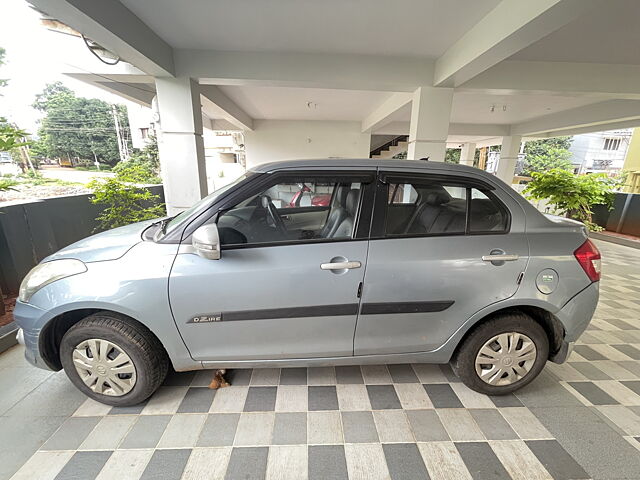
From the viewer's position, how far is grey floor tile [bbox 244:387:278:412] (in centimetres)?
187

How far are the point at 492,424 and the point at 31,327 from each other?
2986mm

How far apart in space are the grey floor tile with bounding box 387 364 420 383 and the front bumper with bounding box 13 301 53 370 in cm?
242

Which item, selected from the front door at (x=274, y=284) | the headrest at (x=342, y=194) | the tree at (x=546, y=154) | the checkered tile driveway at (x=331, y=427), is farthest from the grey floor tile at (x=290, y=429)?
the tree at (x=546, y=154)

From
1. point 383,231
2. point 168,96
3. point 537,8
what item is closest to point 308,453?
point 383,231

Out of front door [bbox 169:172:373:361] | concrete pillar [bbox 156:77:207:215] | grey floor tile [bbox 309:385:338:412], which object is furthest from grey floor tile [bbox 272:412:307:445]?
concrete pillar [bbox 156:77:207:215]

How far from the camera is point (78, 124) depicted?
20.1 metres

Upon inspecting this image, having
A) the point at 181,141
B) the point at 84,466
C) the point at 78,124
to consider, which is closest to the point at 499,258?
the point at 84,466

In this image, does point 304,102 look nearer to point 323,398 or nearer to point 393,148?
point 323,398

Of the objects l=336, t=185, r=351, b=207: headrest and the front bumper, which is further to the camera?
l=336, t=185, r=351, b=207: headrest

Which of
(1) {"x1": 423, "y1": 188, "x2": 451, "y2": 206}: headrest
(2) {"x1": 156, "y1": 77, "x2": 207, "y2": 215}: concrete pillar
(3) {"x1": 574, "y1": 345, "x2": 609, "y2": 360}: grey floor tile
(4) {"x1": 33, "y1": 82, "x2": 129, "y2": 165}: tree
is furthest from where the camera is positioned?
(4) {"x1": 33, "y1": 82, "x2": 129, "y2": 165}: tree

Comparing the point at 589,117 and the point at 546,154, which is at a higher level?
the point at 546,154

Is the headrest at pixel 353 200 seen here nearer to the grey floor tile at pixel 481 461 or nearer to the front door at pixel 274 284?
the front door at pixel 274 284

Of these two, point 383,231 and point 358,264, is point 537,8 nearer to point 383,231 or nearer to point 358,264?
point 383,231

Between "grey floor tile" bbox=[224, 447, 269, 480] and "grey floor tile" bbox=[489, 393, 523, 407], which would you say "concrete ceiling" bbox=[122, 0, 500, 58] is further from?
"grey floor tile" bbox=[224, 447, 269, 480]
